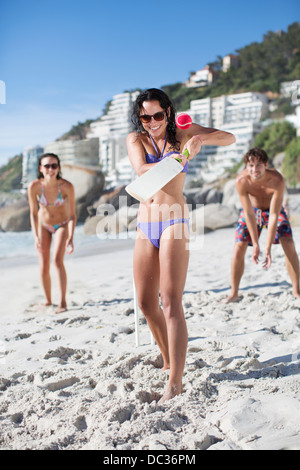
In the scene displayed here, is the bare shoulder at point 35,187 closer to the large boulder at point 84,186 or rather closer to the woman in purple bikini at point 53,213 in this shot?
the woman in purple bikini at point 53,213

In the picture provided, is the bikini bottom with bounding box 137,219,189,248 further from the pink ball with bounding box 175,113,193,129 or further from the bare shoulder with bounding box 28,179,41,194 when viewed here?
the bare shoulder with bounding box 28,179,41,194

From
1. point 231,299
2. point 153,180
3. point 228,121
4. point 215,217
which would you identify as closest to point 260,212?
point 231,299

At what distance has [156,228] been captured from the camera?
1972 mm

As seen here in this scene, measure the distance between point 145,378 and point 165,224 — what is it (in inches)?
31.2

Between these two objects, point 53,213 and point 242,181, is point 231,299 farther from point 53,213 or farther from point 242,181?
point 53,213

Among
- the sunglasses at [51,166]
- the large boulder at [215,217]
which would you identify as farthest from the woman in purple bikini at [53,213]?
the large boulder at [215,217]

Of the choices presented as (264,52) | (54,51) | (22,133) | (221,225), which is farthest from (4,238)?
(54,51)

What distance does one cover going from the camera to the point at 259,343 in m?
2.71

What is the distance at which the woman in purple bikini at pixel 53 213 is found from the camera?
396 cm

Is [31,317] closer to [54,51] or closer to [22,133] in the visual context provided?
[22,133]

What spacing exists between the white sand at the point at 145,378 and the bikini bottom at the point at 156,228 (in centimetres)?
70

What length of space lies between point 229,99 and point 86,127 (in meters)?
19.5

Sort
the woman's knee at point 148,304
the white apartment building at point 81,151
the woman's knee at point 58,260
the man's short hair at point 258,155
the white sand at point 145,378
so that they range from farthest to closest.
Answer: the white apartment building at point 81,151 < the woman's knee at point 58,260 < the man's short hair at point 258,155 < the woman's knee at point 148,304 < the white sand at point 145,378

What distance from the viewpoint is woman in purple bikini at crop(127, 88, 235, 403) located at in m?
1.90
